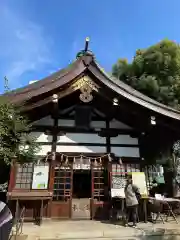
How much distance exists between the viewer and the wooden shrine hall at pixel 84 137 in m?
8.45

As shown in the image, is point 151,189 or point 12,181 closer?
point 12,181

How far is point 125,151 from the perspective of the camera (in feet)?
31.5

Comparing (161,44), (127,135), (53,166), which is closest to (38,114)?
(53,166)

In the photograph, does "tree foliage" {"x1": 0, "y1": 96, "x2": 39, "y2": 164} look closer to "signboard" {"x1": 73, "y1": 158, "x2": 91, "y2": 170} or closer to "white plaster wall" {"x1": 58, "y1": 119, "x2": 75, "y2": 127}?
"signboard" {"x1": 73, "y1": 158, "x2": 91, "y2": 170}

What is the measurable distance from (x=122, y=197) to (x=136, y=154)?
2188mm

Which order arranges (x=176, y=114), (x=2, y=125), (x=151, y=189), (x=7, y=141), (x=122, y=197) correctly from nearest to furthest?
(x=2, y=125), (x=7, y=141), (x=122, y=197), (x=176, y=114), (x=151, y=189)

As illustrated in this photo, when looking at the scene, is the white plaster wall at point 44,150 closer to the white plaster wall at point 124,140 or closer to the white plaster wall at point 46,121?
the white plaster wall at point 46,121

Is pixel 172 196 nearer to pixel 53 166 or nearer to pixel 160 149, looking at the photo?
pixel 160 149

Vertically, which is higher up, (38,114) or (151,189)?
(38,114)

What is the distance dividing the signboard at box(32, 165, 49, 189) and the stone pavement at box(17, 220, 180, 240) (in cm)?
137

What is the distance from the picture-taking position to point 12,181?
8352 mm

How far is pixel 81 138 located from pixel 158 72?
14.6 m

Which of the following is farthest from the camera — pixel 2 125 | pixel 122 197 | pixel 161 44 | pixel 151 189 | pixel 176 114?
pixel 161 44

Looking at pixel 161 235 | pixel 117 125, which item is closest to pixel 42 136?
pixel 117 125
